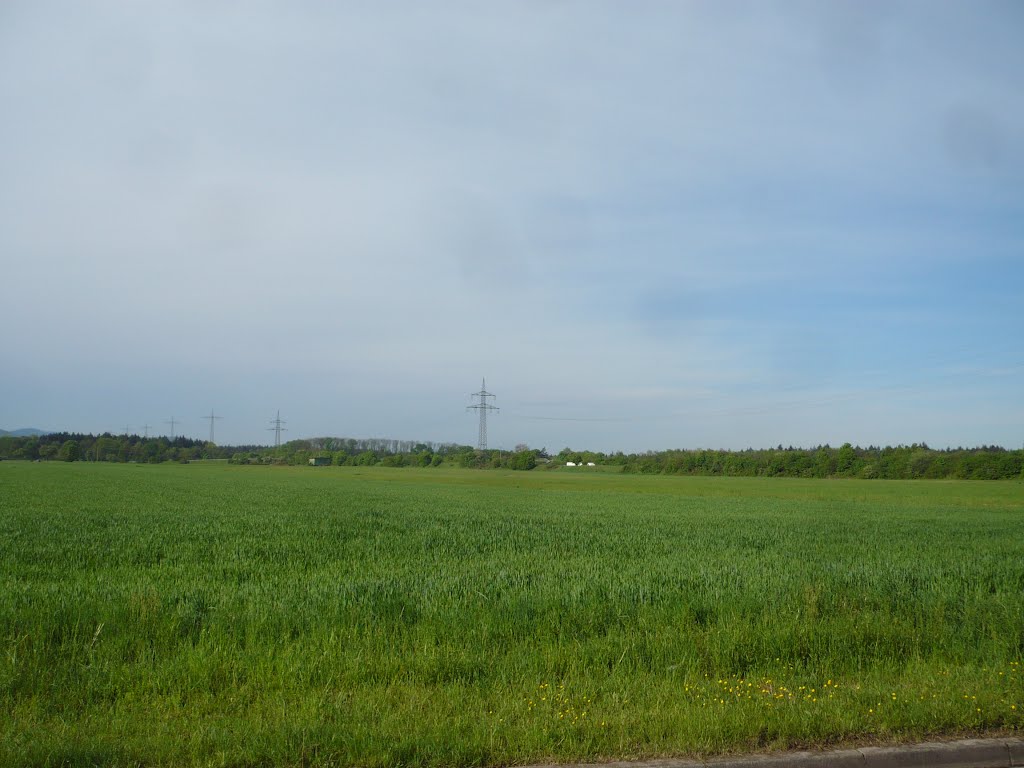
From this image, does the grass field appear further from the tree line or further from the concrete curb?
the tree line

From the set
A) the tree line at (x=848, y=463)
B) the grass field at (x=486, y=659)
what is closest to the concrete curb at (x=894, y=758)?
the grass field at (x=486, y=659)

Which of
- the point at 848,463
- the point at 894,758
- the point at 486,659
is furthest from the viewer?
the point at 848,463

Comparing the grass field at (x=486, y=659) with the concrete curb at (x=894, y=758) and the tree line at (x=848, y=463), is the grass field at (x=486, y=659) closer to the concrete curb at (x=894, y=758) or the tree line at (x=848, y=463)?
the concrete curb at (x=894, y=758)

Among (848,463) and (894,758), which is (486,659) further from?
(848,463)

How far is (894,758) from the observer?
5.60 meters

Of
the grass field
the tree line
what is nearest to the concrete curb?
the grass field

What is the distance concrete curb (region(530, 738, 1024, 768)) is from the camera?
5.39 m

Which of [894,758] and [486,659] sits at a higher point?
[486,659]

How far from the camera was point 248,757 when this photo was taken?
532cm

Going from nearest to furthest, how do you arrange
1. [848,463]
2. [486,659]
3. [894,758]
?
[894,758] → [486,659] → [848,463]

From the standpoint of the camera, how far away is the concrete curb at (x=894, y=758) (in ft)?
17.7

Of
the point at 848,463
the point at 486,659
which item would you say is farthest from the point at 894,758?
the point at 848,463

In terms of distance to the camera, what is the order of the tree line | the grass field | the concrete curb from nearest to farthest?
the concrete curb
the grass field
the tree line

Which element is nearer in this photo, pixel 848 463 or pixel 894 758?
pixel 894 758
